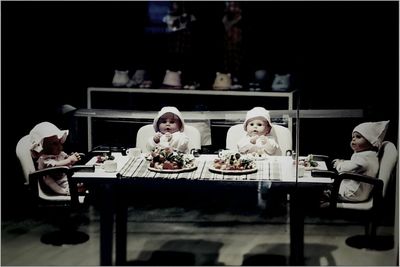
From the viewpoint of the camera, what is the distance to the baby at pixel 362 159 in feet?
14.8

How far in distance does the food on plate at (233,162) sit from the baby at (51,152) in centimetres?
93

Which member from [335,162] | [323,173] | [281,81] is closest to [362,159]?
[335,162]

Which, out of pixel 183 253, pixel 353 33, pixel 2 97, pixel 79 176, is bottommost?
pixel 183 253

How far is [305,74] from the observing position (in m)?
4.43

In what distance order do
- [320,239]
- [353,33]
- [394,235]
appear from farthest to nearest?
1. [320,239]
2. [394,235]
3. [353,33]

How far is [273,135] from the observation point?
16.1 ft

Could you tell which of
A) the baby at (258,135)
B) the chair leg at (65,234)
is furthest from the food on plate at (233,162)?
the chair leg at (65,234)

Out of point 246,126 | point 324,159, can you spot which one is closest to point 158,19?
point 246,126

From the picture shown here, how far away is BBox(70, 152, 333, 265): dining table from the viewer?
430 centimetres

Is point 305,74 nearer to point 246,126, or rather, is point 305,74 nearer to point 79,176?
point 246,126

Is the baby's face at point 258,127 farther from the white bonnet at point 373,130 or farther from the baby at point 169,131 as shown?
the white bonnet at point 373,130

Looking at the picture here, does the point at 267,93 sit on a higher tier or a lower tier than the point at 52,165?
higher

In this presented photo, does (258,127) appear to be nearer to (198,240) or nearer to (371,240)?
(198,240)

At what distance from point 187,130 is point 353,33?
132cm
